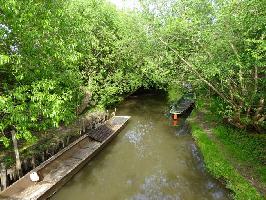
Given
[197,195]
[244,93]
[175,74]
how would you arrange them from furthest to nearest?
1. [175,74]
2. [244,93]
3. [197,195]

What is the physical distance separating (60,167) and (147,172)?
5591mm

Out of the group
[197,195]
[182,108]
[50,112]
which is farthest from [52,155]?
[182,108]

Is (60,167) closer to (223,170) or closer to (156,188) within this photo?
(156,188)

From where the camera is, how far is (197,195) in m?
15.7

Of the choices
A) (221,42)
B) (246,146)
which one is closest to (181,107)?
(246,146)

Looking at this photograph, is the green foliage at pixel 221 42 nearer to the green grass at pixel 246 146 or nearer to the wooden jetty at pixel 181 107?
the green grass at pixel 246 146

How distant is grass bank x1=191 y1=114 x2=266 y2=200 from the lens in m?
15.0

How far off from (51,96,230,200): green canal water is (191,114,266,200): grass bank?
29.2 inches

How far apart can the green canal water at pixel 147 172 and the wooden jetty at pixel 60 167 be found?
594mm

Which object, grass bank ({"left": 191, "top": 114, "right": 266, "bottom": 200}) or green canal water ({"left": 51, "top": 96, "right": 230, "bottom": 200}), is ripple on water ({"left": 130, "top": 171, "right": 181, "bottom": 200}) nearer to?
green canal water ({"left": 51, "top": 96, "right": 230, "bottom": 200})

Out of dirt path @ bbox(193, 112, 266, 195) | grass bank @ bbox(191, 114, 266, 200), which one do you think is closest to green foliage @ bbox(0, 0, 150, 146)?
grass bank @ bbox(191, 114, 266, 200)

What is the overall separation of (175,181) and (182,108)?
531 inches

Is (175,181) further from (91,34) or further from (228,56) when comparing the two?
(91,34)

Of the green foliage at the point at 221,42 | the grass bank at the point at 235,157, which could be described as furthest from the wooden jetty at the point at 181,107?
the green foliage at the point at 221,42
